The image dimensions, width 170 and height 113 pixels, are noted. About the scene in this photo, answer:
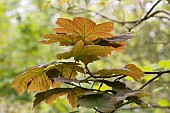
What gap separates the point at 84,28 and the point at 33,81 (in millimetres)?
135

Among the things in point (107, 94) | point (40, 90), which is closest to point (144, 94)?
point (107, 94)

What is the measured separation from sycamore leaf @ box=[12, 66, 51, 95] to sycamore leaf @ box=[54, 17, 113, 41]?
0.08m

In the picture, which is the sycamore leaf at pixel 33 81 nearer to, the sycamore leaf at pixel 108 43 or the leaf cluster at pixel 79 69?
the leaf cluster at pixel 79 69

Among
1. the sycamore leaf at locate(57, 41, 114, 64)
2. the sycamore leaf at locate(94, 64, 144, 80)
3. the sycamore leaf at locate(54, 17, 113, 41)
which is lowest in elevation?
the sycamore leaf at locate(94, 64, 144, 80)

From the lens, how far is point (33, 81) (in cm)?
58

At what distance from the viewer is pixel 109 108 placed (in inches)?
18.7

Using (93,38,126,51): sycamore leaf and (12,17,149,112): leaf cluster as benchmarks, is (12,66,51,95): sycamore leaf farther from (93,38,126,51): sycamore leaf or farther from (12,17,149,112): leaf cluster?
(93,38,126,51): sycamore leaf

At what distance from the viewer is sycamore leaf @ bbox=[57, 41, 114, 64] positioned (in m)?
0.52

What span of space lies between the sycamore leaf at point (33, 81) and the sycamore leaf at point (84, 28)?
0.08 m

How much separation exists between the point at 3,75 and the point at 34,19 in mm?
645

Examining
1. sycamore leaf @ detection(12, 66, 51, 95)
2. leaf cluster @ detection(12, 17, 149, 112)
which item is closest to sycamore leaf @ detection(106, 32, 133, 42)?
leaf cluster @ detection(12, 17, 149, 112)

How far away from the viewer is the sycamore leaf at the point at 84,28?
54 cm

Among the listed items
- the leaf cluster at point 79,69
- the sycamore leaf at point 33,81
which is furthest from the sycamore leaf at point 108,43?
the sycamore leaf at point 33,81

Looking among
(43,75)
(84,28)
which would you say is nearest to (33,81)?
(43,75)
